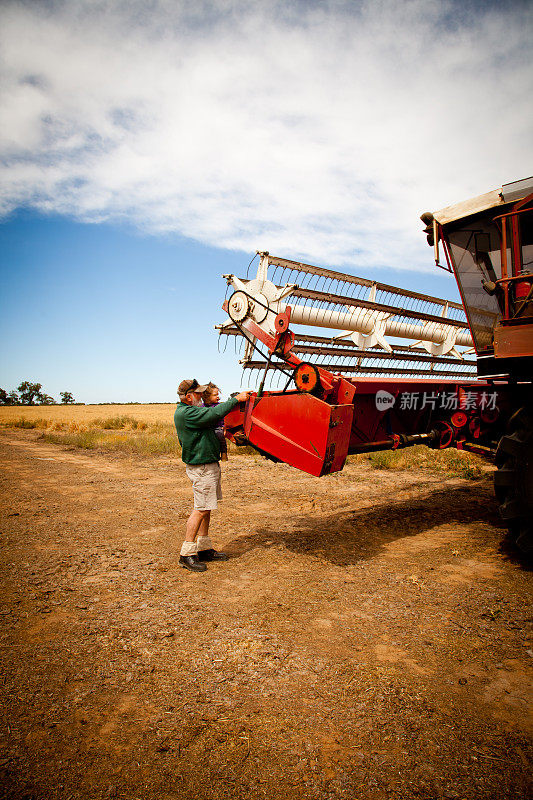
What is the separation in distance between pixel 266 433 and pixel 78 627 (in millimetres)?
2263

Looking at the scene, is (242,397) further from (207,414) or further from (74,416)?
(74,416)

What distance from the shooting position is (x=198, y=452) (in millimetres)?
4340

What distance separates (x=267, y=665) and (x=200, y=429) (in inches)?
88.2

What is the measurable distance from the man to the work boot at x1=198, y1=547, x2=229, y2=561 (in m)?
0.12

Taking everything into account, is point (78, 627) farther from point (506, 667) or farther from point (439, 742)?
point (506, 667)

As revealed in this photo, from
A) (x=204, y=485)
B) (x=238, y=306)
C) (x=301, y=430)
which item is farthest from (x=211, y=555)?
(x=238, y=306)

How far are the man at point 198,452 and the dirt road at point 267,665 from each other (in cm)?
29

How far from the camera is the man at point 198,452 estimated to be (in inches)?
167

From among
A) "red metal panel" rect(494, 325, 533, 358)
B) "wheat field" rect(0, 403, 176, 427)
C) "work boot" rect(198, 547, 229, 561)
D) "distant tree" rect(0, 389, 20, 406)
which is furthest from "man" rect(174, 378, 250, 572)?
"distant tree" rect(0, 389, 20, 406)

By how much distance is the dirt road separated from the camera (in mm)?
1919

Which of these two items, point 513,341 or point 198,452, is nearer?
point 513,341

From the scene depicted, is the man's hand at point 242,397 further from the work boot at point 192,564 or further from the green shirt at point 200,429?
the work boot at point 192,564

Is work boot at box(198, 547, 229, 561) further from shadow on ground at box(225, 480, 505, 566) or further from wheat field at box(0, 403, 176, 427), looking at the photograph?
wheat field at box(0, 403, 176, 427)

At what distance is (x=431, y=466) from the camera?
412 inches
